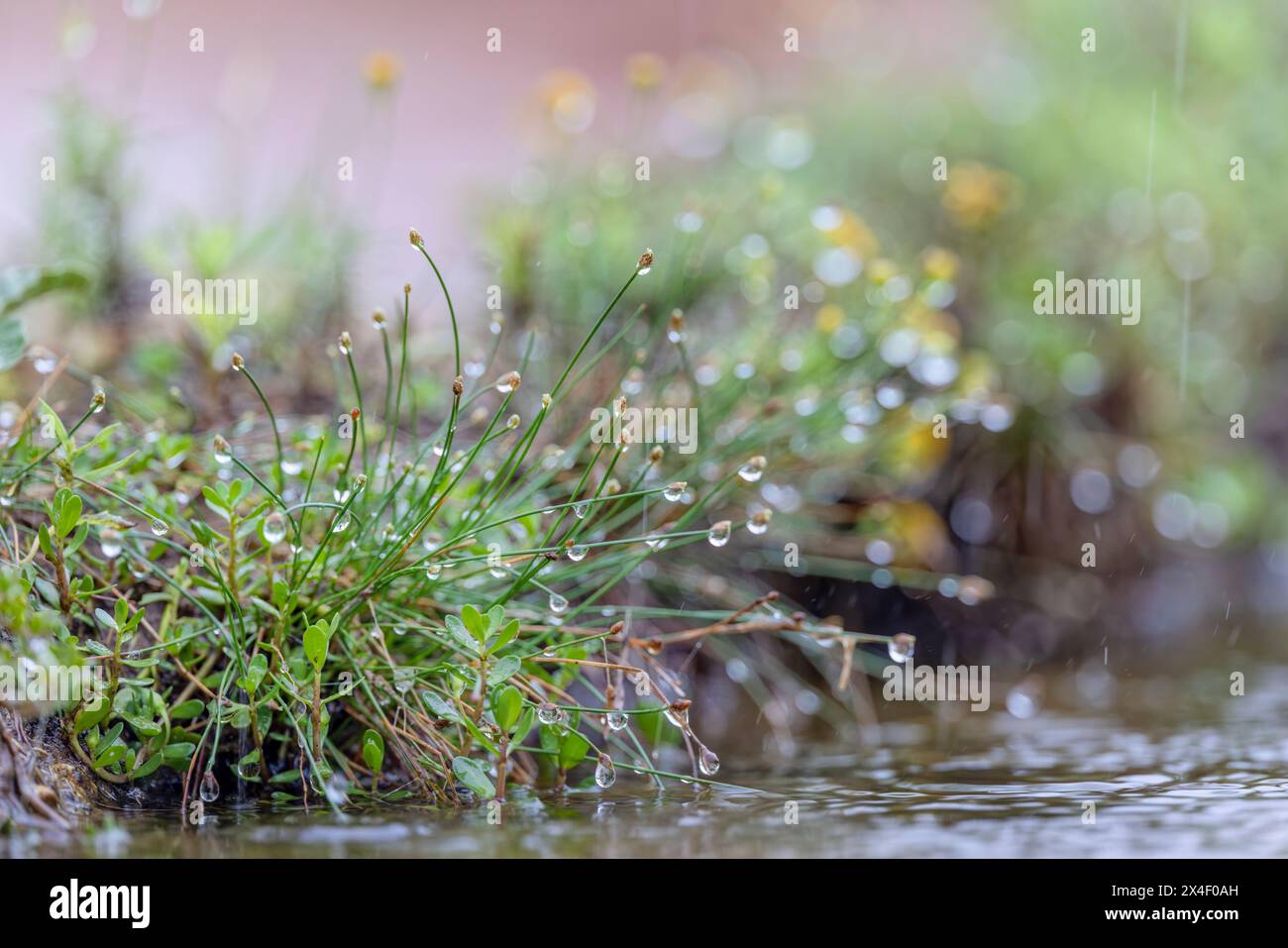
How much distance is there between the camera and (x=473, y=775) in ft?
4.14

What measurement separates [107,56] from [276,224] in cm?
226

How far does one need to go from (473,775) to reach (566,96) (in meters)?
1.57

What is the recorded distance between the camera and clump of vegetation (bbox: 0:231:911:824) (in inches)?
49.6

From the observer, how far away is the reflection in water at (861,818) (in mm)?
1137

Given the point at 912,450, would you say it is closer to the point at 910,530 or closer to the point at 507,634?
the point at 910,530

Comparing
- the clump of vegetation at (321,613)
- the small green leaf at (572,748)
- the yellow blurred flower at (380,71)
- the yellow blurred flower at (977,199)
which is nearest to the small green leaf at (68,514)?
the clump of vegetation at (321,613)

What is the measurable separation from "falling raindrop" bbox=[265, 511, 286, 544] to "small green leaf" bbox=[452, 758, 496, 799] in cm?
30

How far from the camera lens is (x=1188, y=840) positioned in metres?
1.19

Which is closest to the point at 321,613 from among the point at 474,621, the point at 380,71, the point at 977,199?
the point at 474,621

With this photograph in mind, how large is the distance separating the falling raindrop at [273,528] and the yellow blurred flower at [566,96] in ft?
4.43
